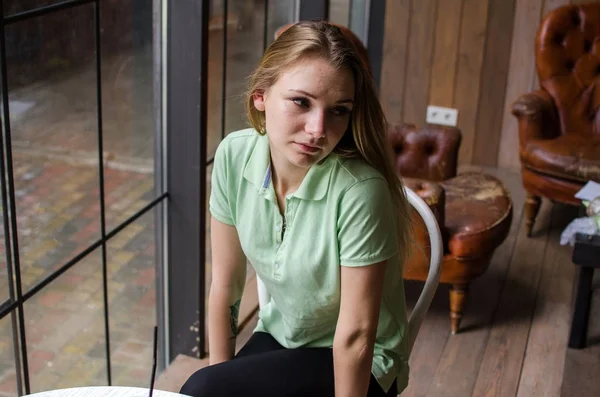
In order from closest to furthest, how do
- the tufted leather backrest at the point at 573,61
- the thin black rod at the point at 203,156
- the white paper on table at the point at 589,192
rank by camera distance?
1. the thin black rod at the point at 203,156
2. the white paper on table at the point at 589,192
3. the tufted leather backrest at the point at 573,61

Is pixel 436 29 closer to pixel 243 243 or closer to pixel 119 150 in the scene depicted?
pixel 119 150

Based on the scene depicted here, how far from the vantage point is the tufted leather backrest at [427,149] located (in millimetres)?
3088

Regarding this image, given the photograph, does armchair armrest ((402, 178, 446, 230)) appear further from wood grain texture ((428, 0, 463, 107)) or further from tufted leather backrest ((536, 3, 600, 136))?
wood grain texture ((428, 0, 463, 107))

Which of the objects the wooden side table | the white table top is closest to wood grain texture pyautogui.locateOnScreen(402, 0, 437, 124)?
the wooden side table

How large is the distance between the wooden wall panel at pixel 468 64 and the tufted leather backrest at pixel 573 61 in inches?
20.5

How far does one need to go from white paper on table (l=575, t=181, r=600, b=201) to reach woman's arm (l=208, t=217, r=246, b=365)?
5.93ft

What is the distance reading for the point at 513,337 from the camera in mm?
2828

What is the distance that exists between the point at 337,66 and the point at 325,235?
306mm

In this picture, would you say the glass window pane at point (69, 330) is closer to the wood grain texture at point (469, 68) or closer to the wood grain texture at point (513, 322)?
the wood grain texture at point (513, 322)

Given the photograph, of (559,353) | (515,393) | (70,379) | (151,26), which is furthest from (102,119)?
(559,353)

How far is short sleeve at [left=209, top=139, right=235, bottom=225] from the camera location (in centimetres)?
153

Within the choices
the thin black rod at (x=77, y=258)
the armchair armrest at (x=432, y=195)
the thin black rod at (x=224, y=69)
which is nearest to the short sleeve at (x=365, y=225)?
the thin black rod at (x=77, y=258)

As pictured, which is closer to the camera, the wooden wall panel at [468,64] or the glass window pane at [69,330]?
the glass window pane at [69,330]

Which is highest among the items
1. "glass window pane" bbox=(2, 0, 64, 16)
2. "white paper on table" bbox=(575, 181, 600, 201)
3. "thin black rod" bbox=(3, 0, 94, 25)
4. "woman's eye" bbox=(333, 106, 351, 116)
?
"glass window pane" bbox=(2, 0, 64, 16)
